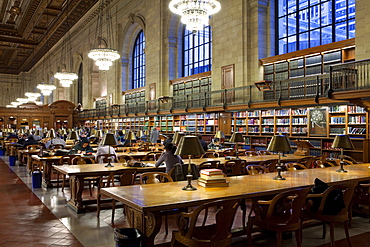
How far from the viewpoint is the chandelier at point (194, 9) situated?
29.5 feet

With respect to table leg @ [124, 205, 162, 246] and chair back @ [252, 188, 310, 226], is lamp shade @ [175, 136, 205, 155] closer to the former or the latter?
table leg @ [124, 205, 162, 246]

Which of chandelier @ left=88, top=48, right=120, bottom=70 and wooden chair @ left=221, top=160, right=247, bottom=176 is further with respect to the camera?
chandelier @ left=88, top=48, right=120, bottom=70

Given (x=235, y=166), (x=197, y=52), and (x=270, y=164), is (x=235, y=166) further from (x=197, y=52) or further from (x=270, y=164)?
(x=197, y=52)

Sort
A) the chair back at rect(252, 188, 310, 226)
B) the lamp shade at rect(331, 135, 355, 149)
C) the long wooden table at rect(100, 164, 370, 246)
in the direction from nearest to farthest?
the long wooden table at rect(100, 164, 370, 246) → the chair back at rect(252, 188, 310, 226) → the lamp shade at rect(331, 135, 355, 149)

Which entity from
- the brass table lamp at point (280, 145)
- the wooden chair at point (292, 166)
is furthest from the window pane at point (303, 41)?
the brass table lamp at point (280, 145)

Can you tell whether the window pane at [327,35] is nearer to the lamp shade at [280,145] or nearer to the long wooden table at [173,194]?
the long wooden table at [173,194]

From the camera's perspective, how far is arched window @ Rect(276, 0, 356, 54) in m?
11.2

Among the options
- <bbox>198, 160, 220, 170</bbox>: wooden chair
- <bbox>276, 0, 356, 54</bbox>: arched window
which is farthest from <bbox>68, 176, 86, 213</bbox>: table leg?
<bbox>276, 0, 356, 54</bbox>: arched window

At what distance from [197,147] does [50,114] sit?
28404mm

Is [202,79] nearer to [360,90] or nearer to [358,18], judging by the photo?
A: [358,18]

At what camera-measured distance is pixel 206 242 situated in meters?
2.87

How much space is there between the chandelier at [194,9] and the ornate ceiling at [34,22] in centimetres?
1418

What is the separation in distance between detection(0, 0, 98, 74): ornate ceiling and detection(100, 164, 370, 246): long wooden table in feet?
65.3

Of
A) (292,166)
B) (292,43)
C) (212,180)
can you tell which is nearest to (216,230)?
(212,180)
